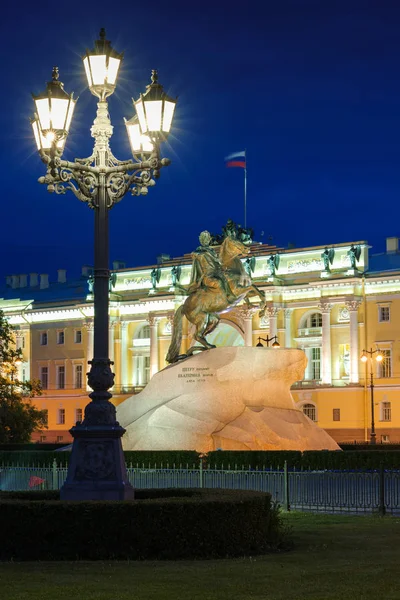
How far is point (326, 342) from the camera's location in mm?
89875

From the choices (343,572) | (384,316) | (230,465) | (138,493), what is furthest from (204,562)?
(384,316)

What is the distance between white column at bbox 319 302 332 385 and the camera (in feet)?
292

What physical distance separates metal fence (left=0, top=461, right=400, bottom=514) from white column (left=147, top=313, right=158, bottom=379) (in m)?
71.9

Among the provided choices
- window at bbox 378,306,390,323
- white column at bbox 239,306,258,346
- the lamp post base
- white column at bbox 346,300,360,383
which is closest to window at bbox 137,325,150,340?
white column at bbox 239,306,258,346

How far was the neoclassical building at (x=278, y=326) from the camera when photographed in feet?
285

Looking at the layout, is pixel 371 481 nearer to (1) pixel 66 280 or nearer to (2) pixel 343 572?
(2) pixel 343 572

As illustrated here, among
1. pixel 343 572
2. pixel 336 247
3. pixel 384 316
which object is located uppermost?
pixel 336 247

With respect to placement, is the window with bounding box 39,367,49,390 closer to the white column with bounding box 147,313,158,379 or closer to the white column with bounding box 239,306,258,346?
the white column with bounding box 147,313,158,379

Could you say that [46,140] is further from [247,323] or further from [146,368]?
[146,368]

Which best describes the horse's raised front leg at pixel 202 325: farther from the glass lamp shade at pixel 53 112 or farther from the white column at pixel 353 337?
the white column at pixel 353 337

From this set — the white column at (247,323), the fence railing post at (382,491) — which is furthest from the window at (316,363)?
the fence railing post at (382,491)

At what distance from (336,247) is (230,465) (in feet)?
208

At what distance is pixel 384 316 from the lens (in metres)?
87.9

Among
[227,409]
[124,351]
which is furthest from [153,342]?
[227,409]
